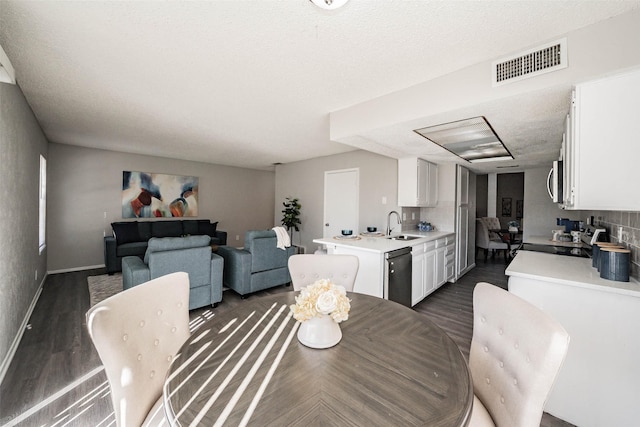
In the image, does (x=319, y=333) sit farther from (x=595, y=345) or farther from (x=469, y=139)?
(x=469, y=139)

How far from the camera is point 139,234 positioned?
206 inches

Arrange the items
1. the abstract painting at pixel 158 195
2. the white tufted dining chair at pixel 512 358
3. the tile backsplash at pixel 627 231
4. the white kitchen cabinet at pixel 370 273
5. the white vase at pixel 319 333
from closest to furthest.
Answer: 1. the white tufted dining chair at pixel 512 358
2. the white vase at pixel 319 333
3. the tile backsplash at pixel 627 231
4. the white kitchen cabinet at pixel 370 273
5. the abstract painting at pixel 158 195

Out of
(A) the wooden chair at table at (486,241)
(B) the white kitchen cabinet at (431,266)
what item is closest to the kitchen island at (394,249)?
Result: (B) the white kitchen cabinet at (431,266)

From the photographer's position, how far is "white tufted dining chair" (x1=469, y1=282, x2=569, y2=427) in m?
0.84

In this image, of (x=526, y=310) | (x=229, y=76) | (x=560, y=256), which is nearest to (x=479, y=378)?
(x=526, y=310)

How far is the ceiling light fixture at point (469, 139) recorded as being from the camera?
2465 millimetres

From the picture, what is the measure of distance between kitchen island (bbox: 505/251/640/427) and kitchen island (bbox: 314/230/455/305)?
4.18 feet

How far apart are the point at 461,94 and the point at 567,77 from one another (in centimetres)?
61

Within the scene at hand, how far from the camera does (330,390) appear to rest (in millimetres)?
814

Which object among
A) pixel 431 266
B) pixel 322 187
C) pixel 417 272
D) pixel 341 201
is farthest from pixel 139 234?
pixel 431 266

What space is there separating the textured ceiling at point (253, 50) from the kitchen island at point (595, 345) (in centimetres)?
137

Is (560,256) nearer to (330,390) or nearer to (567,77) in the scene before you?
(567,77)

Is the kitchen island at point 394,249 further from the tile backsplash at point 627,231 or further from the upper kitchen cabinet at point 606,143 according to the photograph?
the tile backsplash at point 627,231

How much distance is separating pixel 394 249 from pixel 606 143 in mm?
1755
